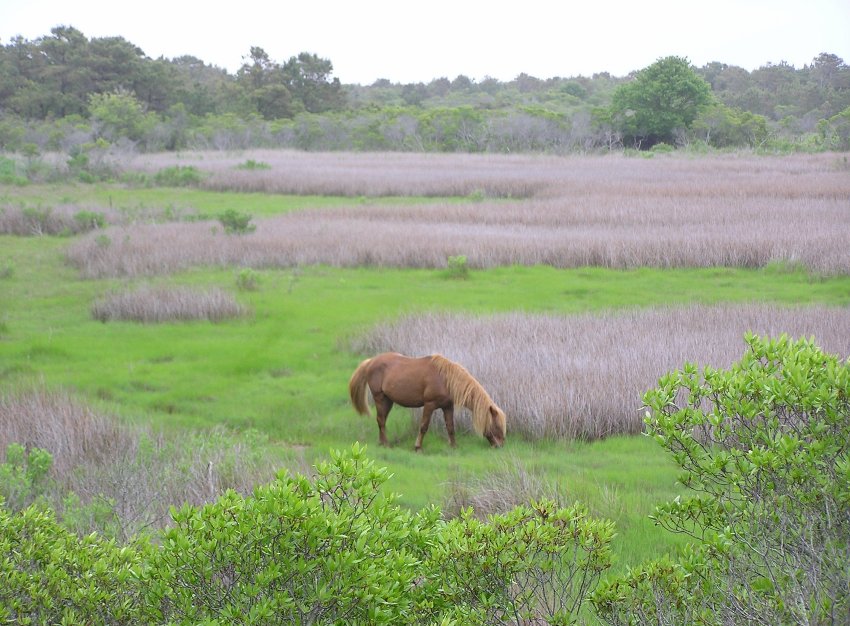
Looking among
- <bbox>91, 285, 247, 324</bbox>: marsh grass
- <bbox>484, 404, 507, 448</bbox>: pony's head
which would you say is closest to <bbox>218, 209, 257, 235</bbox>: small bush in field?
<bbox>91, 285, 247, 324</bbox>: marsh grass

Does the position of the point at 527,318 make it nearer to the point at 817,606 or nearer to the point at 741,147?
the point at 817,606

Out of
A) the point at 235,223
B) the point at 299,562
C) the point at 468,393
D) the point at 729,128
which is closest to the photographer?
the point at 299,562

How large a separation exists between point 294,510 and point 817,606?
1.90m

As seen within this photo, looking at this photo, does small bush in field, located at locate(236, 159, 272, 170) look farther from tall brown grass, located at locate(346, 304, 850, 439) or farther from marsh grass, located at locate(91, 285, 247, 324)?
tall brown grass, located at locate(346, 304, 850, 439)

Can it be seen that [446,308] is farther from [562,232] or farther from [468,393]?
[562,232]

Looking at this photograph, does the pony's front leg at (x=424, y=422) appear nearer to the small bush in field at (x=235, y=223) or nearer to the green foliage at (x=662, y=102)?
the small bush in field at (x=235, y=223)

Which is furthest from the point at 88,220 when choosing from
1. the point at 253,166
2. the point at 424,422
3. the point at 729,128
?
the point at 729,128

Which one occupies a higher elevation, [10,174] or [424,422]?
[10,174]

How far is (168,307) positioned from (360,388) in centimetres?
576

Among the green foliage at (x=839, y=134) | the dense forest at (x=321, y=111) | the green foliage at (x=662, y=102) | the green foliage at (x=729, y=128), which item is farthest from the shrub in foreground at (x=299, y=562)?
the green foliage at (x=662, y=102)

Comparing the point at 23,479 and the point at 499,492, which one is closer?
the point at 23,479

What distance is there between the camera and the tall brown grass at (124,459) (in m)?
5.84

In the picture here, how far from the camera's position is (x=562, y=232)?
18.1 m

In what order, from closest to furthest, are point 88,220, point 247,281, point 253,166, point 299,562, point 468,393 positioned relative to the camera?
point 299,562, point 468,393, point 247,281, point 88,220, point 253,166
